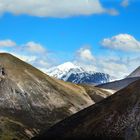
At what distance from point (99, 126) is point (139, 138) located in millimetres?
23416

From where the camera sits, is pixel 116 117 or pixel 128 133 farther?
pixel 116 117

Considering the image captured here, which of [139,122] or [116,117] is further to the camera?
[116,117]

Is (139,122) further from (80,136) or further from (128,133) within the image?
(80,136)

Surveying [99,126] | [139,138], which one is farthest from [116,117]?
[139,138]

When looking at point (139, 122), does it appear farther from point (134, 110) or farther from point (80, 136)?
point (80, 136)

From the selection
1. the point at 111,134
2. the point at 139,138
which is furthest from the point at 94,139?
the point at 139,138

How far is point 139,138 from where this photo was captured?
17775cm

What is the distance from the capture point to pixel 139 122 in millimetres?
186375

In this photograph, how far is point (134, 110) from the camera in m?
195

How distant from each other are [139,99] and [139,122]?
49.1 feet

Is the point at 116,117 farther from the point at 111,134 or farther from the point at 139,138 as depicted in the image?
the point at 139,138

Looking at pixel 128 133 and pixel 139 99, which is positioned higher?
pixel 139 99

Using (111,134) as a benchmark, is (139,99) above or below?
above

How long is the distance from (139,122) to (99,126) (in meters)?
17.6
